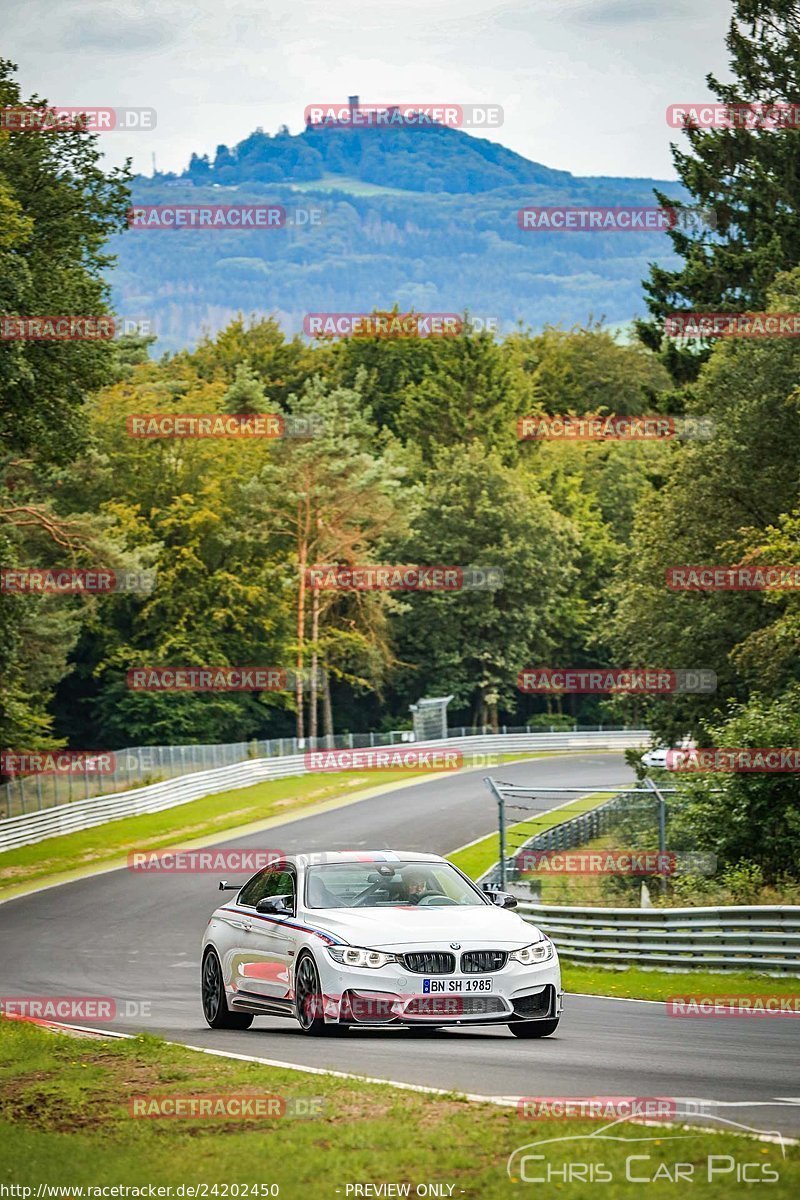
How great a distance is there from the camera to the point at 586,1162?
292 inches

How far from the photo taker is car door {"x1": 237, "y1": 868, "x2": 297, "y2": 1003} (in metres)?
13.9

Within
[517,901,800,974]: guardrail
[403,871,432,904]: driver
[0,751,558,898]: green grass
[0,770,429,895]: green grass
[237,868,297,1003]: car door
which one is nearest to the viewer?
[237,868,297,1003]: car door

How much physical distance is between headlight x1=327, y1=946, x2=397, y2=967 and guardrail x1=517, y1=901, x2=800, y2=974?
8.12 m

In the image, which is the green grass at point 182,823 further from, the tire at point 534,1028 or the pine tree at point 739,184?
the tire at point 534,1028

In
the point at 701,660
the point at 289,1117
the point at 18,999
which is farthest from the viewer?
the point at 701,660

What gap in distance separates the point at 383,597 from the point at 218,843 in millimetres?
36206

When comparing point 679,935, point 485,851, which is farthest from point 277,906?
point 485,851

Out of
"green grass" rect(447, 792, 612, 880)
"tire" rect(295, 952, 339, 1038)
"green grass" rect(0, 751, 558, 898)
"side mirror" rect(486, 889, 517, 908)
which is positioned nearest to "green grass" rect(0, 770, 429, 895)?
"green grass" rect(0, 751, 558, 898)

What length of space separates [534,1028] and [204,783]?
1983 inches

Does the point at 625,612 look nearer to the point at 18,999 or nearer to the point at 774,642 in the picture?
the point at 774,642

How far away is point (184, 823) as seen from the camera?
5556 centimetres

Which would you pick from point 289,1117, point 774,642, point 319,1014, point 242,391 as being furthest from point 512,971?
point 242,391

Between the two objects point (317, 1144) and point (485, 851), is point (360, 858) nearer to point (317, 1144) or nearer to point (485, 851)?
point (317, 1144)

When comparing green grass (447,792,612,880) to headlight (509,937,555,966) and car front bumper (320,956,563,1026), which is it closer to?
headlight (509,937,555,966)
